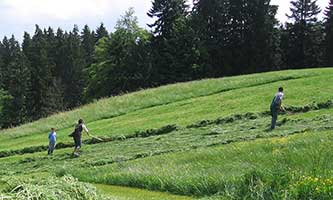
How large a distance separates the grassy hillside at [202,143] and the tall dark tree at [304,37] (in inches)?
1184

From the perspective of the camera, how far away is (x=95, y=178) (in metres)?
19.5

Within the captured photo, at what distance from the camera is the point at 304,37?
77.2m

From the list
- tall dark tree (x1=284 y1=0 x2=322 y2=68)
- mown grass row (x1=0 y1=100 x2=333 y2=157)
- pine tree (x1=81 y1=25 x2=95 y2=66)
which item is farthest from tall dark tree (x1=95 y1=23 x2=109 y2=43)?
mown grass row (x1=0 y1=100 x2=333 y2=157)

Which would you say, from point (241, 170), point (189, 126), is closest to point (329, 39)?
point (189, 126)

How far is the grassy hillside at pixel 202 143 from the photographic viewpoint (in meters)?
13.2

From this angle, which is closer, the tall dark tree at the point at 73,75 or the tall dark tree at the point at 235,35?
the tall dark tree at the point at 235,35

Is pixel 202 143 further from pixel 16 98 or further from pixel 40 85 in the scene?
pixel 40 85

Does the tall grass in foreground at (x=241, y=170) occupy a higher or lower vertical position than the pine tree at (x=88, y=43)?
lower

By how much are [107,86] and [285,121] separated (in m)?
58.7

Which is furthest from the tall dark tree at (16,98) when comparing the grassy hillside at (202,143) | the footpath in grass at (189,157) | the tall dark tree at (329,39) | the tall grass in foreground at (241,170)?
the tall grass in foreground at (241,170)

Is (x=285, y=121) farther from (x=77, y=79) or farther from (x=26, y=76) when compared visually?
(x=77, y=79)

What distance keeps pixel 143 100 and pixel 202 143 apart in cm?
2421

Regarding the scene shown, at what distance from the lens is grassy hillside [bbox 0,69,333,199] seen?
13.2 metres

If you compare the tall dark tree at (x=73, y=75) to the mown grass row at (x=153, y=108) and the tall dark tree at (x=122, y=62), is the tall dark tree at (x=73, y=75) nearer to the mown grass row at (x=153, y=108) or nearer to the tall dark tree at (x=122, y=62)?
the tall dark tree at (x=122, y=62)
